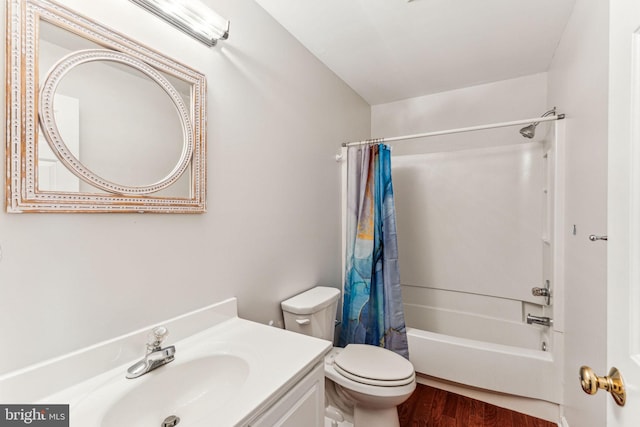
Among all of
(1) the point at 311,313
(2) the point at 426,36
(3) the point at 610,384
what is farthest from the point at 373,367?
(2) the point at 426,36

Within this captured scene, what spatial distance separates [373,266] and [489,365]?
0.91 metres

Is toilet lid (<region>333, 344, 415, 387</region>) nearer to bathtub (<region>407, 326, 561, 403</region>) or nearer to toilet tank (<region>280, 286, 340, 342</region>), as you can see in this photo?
toilet tank (<region>280, 286, 340, 342</region>)

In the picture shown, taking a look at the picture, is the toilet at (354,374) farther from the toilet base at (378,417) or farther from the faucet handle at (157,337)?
the faucet handle at (157,337)

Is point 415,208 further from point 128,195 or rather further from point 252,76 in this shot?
point 128,195

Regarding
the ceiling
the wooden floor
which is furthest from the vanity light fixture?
the wooden floor

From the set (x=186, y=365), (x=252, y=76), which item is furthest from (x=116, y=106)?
(x=186, y=365)

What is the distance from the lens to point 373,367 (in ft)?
4.79

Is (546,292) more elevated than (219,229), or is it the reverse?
(219,229)

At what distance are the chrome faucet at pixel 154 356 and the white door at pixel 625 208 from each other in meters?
1.12

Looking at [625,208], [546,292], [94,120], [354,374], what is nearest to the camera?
[625,208]

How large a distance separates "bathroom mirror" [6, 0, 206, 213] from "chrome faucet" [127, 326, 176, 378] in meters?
0.42

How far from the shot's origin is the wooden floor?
1.68 m

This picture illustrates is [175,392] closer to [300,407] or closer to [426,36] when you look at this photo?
[300,407]

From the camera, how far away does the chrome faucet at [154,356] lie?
87 cm
